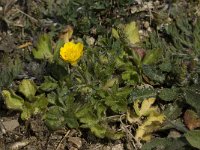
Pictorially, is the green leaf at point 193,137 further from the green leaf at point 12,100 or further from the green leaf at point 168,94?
the green leaf at point 12,100

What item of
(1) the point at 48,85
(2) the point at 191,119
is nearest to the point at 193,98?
(2) the point at 191,119

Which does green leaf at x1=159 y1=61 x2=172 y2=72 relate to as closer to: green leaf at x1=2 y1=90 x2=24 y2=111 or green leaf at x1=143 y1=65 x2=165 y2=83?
green leaf at x1=143 y1=65 x2=165 y2=83

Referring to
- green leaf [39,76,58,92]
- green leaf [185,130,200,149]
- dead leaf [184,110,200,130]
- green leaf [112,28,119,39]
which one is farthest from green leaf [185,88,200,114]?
green leaf [39,76,58,92]

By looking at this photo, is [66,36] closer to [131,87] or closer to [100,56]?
[100,56]

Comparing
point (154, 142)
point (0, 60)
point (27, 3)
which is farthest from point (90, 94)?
point (27, 3)

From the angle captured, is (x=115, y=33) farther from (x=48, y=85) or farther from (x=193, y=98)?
(x=193, y=98)

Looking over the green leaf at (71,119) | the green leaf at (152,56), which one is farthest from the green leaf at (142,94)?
the green leaf at (71,119)

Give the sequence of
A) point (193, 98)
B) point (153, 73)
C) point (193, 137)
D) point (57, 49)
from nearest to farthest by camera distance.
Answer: point (193, 137) → point (193, 98) → point (153, 73) → point (57, 49)
